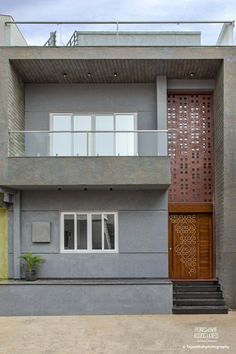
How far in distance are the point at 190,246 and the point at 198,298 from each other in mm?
1910

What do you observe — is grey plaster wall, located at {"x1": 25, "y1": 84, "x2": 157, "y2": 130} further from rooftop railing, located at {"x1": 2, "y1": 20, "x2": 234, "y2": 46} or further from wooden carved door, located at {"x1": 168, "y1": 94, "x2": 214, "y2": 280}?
rooftop railing, located at {"x1": 2, "y1": 20, "x2": 234, "y2": 46}

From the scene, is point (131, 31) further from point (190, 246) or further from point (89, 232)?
point (190, 246)

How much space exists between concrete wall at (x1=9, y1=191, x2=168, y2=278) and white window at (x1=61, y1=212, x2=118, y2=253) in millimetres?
169

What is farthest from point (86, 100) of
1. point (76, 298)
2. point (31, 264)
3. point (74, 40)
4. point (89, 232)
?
point (76, 298)

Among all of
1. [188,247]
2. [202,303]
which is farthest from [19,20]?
[202,303]

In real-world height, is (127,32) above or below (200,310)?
above

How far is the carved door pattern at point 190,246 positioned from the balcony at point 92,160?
2.19 metres

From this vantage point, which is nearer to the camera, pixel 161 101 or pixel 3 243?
pixel 3 243

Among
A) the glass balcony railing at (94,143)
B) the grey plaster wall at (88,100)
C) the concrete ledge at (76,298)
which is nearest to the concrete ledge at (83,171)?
the glass balcony railing at (94,143)

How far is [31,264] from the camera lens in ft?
43.9

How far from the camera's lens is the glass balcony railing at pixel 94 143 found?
42.2 ft

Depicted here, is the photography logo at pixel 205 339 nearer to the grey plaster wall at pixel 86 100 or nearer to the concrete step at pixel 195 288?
the concrete step at pixel 195 288

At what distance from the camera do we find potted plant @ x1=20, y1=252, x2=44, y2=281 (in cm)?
1318

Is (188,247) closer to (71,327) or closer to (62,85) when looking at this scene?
(71,327)
